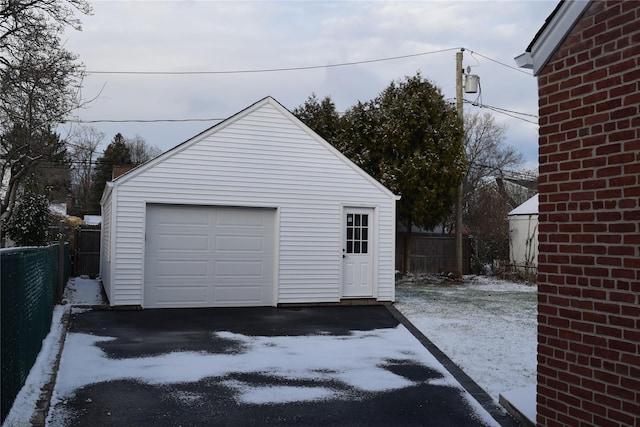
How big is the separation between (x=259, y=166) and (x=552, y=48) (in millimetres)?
8944

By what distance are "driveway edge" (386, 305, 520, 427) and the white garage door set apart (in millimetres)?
3940

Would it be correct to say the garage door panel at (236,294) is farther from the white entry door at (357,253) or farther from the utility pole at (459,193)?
the utility pole at (459,193)

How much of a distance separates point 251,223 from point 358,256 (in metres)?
2.72

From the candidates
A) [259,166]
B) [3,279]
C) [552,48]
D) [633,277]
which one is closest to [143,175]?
[259,166]

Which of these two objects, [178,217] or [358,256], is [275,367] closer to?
[178,217]

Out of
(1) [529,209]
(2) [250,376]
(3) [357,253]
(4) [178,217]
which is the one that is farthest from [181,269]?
(1) [529,209]

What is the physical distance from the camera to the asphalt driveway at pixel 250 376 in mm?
5312

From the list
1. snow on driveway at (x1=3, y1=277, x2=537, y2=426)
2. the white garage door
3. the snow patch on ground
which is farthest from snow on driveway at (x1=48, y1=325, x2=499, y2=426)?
the white garage door

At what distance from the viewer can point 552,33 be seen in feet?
13.3

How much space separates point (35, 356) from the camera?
21.0ft

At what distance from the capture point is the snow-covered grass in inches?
280

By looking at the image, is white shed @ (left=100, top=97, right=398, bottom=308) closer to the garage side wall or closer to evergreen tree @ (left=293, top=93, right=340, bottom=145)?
the garage side wall

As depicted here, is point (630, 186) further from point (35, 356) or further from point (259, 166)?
point (259, 166)

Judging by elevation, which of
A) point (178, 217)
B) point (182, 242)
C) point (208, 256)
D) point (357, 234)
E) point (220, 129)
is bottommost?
point (208, 256)
